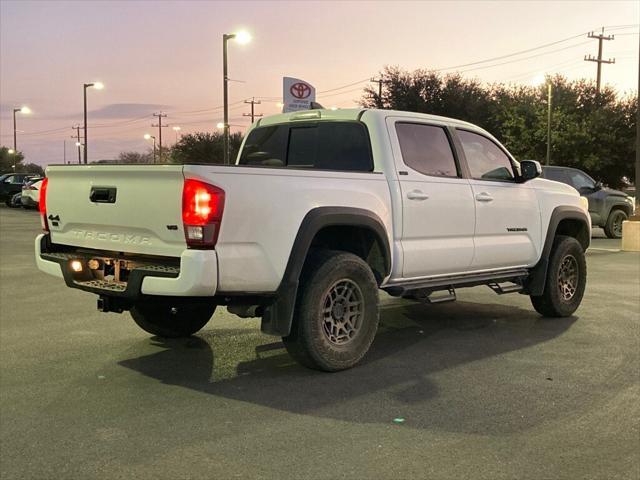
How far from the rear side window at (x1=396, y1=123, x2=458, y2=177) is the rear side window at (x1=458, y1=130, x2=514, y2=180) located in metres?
0.29

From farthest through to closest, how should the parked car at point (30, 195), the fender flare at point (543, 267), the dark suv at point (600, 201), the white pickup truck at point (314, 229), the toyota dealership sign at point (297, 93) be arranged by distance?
the parked car at point (30, 195)
the toyota dealership sign at point (297, 93)
the dark suv at point (600, 201)
the fender flare at point (543, 267)
the white pickup truck at point (314, 229)

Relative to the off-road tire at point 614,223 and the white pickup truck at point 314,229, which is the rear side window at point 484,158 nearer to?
the white pickup truck at point 314,229

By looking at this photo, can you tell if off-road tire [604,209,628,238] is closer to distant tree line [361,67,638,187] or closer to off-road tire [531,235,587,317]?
off-road tire [531,235,587,317]

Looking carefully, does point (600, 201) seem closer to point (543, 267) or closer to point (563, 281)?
point (563, 281)

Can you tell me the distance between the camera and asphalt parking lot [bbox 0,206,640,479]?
11.5 feet

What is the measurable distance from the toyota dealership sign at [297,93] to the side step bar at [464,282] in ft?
40.0

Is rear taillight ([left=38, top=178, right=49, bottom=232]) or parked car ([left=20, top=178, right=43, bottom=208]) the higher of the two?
rear taillight ([left=38, top=178, right=49, bottom=232])

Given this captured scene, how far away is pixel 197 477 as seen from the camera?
3.32 meters

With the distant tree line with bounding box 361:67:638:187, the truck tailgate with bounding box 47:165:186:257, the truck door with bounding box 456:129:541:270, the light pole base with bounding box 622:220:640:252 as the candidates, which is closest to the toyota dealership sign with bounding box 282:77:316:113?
the light pole base with bounding box 622:220:640:252

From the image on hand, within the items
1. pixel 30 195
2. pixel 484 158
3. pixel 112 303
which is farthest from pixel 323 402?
pixel 30 195

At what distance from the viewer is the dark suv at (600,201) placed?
697 inches

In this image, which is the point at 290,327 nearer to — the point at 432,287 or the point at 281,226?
the point at 281,226

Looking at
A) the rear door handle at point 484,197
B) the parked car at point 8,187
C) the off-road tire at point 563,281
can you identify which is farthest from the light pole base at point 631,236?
the parked car at point 8,187

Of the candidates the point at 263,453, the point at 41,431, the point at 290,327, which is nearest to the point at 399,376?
the point at 290,327
